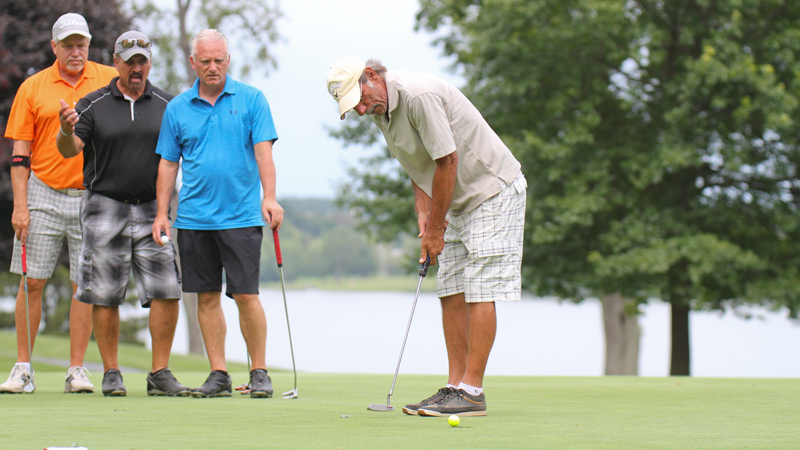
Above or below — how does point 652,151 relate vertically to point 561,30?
below

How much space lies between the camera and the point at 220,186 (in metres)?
4.70

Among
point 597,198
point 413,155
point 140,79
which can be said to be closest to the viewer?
point 413,155

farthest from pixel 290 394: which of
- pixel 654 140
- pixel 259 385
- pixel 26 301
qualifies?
pixel 654 140

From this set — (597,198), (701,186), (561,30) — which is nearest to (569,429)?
(597,198)

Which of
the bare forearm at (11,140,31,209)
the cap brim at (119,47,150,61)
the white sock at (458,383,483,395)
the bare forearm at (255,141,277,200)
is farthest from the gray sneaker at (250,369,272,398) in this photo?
the cap brim at (119,47,150,61)

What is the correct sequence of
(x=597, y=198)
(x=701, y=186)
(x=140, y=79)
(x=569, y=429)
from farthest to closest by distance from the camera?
(x=701, y=186) < (x=597, y=198) < (x=140, y=79) < (x=569, y=429)

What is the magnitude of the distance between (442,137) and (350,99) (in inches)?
18.3

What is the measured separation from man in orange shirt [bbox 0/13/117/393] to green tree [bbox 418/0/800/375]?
28.5 feet

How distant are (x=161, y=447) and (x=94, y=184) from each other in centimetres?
252

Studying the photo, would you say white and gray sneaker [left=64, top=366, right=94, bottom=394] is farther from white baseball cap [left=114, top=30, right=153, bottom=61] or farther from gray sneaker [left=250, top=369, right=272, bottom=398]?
white baseball cap [left=114, top=30, right=153, bottom=61]

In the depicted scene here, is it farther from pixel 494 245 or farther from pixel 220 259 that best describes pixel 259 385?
pixel 494 245

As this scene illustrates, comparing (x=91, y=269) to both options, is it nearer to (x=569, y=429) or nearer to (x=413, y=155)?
(x=413, y=155)

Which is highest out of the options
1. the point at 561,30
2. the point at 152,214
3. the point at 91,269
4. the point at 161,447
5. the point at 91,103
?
the point at 561,30

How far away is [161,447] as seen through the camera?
2814mm
